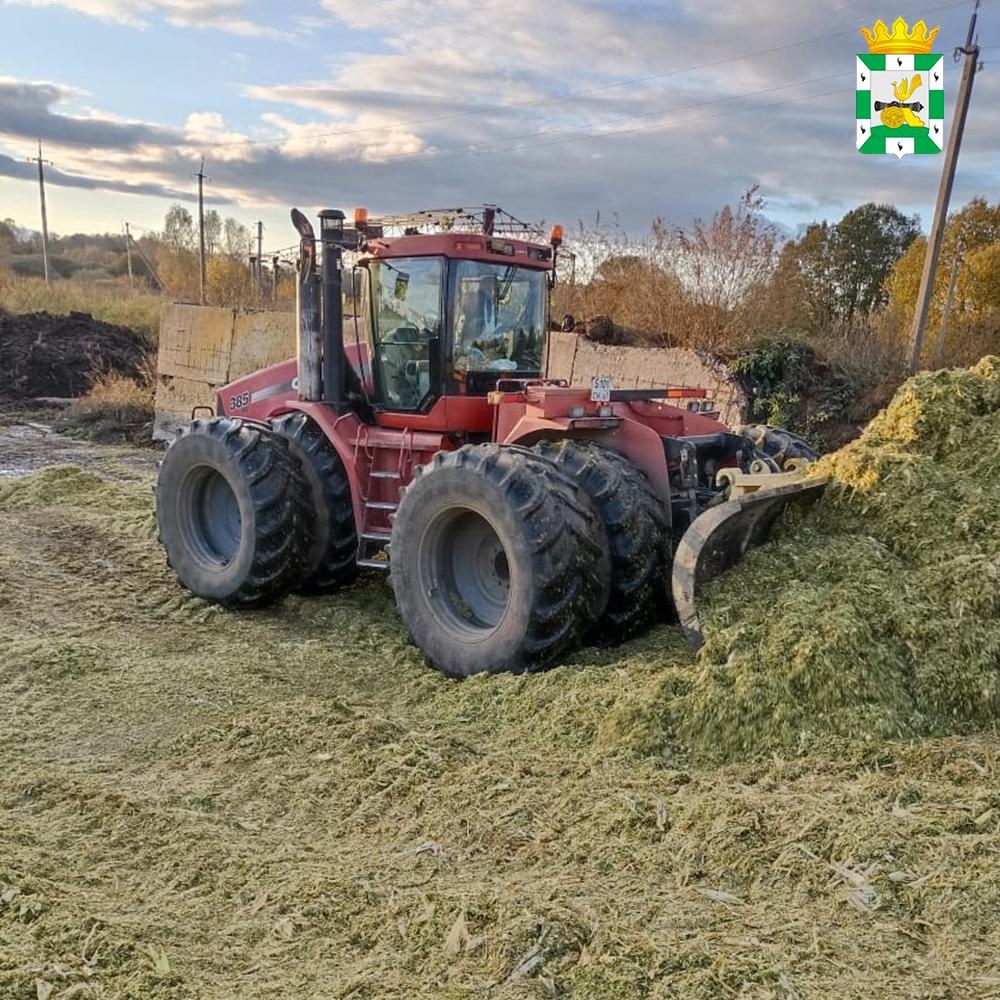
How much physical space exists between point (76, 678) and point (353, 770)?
190cm

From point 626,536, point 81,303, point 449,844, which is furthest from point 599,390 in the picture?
point 81,303

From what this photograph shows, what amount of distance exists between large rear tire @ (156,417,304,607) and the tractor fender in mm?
1509

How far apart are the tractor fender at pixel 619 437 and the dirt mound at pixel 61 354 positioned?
49.7 ft

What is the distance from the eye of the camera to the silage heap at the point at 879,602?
12.5ft

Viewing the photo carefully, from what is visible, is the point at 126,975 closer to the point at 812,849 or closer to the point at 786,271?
the point at 812,849

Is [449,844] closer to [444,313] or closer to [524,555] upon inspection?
[524,555]

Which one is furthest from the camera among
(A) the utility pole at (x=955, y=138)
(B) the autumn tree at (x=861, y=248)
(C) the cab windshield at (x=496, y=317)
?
(B) the autumn tree at (x=861, y=248)

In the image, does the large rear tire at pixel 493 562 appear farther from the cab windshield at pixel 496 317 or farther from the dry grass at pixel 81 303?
the dry grass at pixel 81 303

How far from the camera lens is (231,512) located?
683cm

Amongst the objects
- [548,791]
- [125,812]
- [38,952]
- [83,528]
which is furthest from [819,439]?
[38,952]

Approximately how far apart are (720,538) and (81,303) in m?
29.5

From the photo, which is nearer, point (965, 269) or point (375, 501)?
point (375, 501)

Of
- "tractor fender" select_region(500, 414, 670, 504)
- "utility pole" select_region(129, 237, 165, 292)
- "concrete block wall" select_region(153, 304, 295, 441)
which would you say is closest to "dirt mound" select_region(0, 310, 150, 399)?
"concrete block wall" select_region(153, 304, 295, 441)

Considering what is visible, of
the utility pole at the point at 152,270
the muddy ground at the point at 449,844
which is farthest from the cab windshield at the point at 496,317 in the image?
the utility pole at the point at 152,270
